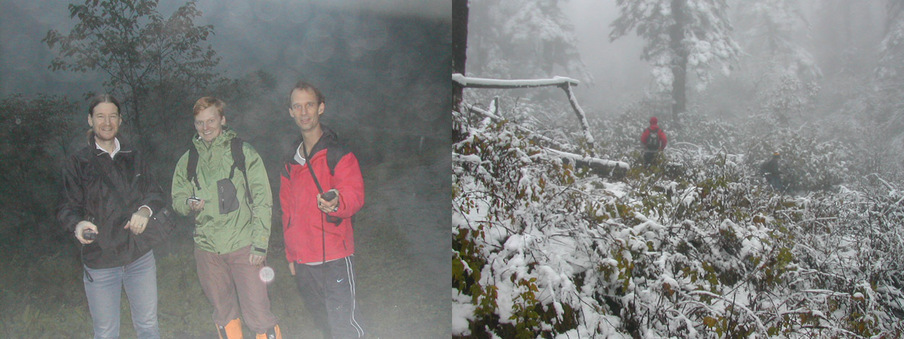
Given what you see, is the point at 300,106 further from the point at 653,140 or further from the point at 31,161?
the point at 653,140

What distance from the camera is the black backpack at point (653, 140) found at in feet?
13.0

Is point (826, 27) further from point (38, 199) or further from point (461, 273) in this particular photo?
point (38, 199)

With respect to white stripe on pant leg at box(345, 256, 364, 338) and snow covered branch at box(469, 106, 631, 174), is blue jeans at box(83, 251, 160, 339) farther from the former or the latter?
snow covered branch at box(469, 106, 631, 174)

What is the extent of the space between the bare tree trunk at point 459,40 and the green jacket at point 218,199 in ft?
6.56

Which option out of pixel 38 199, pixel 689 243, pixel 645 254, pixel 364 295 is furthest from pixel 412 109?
pixel 689 243

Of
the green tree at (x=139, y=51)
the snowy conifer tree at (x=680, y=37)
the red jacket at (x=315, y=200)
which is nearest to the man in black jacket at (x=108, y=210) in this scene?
the green tree at (x=139, y=51)

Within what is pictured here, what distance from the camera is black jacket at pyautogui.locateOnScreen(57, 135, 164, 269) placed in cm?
205

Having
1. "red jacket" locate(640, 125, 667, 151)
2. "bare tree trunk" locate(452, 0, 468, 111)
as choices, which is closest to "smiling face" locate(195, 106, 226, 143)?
"bare tree trunk" locate(452, 0, 468, 111)

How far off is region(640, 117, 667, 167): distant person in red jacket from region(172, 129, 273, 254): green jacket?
3183mm

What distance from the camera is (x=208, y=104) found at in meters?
2.12

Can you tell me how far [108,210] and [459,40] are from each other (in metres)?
2.62

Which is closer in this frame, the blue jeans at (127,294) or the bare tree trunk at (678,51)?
the blue jeans at (127,294)

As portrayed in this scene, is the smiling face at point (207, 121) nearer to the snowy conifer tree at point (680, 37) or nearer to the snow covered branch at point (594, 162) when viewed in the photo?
the snow covered branch at point (594, 162)

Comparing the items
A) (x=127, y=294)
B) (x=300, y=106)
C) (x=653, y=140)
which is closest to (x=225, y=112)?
(x=300, y=106)
